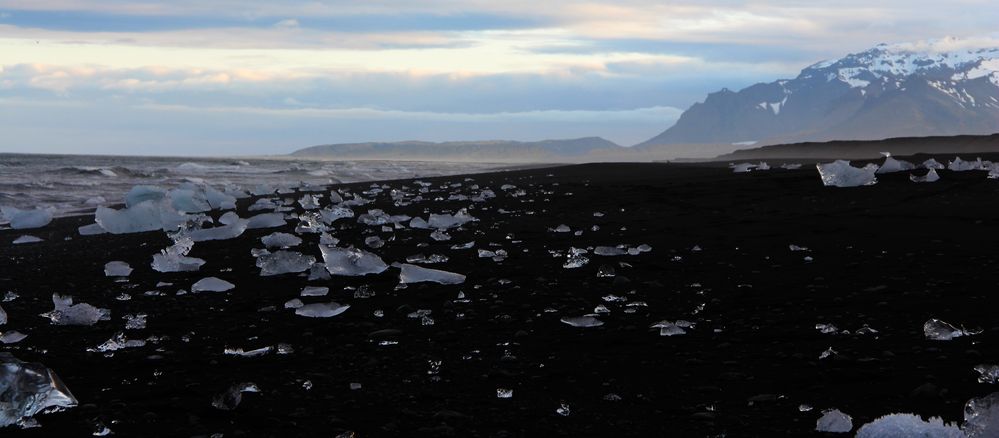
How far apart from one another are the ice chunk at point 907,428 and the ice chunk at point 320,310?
2203mm

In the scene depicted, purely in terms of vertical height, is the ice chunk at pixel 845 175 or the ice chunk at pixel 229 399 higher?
Result: the ice chunk at pixel 845 175

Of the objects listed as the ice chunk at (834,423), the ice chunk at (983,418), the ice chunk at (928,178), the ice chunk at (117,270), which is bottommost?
the ice chunk at (117,270)

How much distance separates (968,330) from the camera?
2785mm

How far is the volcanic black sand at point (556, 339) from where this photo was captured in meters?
2.17

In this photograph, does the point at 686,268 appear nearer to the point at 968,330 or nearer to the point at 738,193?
the point at 968,330

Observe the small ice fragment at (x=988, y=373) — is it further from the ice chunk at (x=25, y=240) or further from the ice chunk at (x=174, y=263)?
the ice chunk at (x=25, y=240)

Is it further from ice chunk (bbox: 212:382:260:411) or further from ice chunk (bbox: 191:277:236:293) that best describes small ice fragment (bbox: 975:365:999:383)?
ice chunk (bbox: 191:277:236:293)

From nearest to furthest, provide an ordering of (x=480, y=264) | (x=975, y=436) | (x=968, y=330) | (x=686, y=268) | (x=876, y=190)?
1. (x=975, y=436)
2. (x=968, y=330)
3. (x=686, y=268)
4. (x=480, y=264)
5. (x=876, y=190)

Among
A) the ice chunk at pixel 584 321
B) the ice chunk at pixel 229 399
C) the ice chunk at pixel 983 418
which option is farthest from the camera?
the ice chunk at pixel 584 321

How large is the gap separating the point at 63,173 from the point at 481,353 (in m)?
23.0

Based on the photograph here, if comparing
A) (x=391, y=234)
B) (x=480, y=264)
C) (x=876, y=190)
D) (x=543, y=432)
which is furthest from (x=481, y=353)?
(x=876, y=190)

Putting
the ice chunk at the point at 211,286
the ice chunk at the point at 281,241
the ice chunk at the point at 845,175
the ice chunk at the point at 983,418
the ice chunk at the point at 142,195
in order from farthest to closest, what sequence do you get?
1. the ice chunk at the point at 142,195
2. the ice chunk at the point at 845,175
3. the ice chunk at the point at 281,241
4. the ice chunk at the point at 211,286
5. the ice chunk at the point at 983,418

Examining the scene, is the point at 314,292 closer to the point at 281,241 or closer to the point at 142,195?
the point at 281,241

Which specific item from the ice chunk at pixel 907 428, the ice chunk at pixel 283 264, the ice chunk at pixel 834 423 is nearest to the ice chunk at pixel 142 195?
the ice chunk at pixel 283 264
